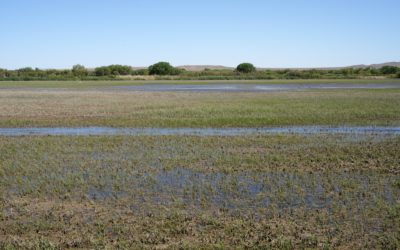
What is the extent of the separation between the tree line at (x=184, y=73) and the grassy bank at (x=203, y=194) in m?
98.6

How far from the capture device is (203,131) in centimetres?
2272

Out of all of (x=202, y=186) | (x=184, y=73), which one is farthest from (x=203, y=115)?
(x=184, y=73)

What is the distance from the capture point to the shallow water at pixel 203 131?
21.7m

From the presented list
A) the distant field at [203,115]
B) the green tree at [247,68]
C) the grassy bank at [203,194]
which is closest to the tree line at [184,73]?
the green tree at [247,68]

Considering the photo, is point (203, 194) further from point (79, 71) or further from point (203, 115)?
point (79, 71)

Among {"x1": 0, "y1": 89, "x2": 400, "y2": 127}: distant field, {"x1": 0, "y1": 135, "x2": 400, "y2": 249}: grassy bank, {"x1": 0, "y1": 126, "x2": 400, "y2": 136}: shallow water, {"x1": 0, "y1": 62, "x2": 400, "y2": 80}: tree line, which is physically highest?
{"x1": 0, "y1": 62, "x2": 400, "y2": 80}: tree line

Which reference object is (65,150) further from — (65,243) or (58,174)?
(65,243)

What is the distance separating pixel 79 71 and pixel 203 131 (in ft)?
390

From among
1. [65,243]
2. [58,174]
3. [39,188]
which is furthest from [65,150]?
[65,243]

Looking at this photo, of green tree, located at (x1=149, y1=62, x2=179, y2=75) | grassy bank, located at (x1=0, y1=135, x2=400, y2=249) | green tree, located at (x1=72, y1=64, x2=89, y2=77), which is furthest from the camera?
green tree, located at (x1=149, y1=62, x2=179, y2=75)

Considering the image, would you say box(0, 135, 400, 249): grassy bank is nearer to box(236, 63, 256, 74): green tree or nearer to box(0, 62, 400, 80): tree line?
box(0, 62, 400, 80): tree line

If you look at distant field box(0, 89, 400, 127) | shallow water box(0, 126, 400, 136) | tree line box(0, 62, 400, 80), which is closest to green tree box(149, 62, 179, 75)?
tree line box(0, 62, 400, 80)

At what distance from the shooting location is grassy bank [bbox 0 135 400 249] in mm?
8766

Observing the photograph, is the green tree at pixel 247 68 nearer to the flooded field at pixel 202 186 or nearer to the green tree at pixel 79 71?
the green tree at pixel 79 71
